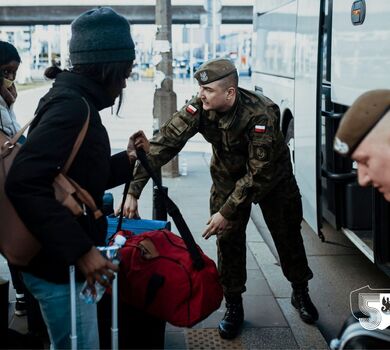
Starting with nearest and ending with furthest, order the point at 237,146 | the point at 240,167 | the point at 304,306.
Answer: the point at 237,146
the point at 240,167
the point at 304,306

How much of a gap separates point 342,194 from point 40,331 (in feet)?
8.61

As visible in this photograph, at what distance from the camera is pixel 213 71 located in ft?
12.9

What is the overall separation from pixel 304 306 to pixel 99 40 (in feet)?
9.01

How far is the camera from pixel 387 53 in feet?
13.5

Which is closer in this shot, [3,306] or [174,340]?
[3,306]

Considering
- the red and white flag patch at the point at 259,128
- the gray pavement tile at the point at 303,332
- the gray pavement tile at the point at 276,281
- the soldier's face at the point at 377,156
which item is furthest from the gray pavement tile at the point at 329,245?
the soldier's face at the point at 377,156

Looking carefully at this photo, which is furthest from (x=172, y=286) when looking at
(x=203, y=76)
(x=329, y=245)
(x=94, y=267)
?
(x=329, y=245)

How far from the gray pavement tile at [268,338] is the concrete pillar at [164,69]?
5.47 metres

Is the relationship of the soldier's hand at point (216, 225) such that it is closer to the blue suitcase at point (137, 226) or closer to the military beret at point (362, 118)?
Result: the blue suitcase at point (137, 226)

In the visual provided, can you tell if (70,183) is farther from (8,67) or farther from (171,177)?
(171,177)

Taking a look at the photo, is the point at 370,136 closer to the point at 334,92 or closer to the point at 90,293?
the point at 90,293

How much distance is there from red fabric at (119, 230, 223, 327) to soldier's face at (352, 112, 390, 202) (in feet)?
4.33

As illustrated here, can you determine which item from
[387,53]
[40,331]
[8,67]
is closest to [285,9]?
[387,53]

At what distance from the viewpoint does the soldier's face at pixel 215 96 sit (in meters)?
3.90
